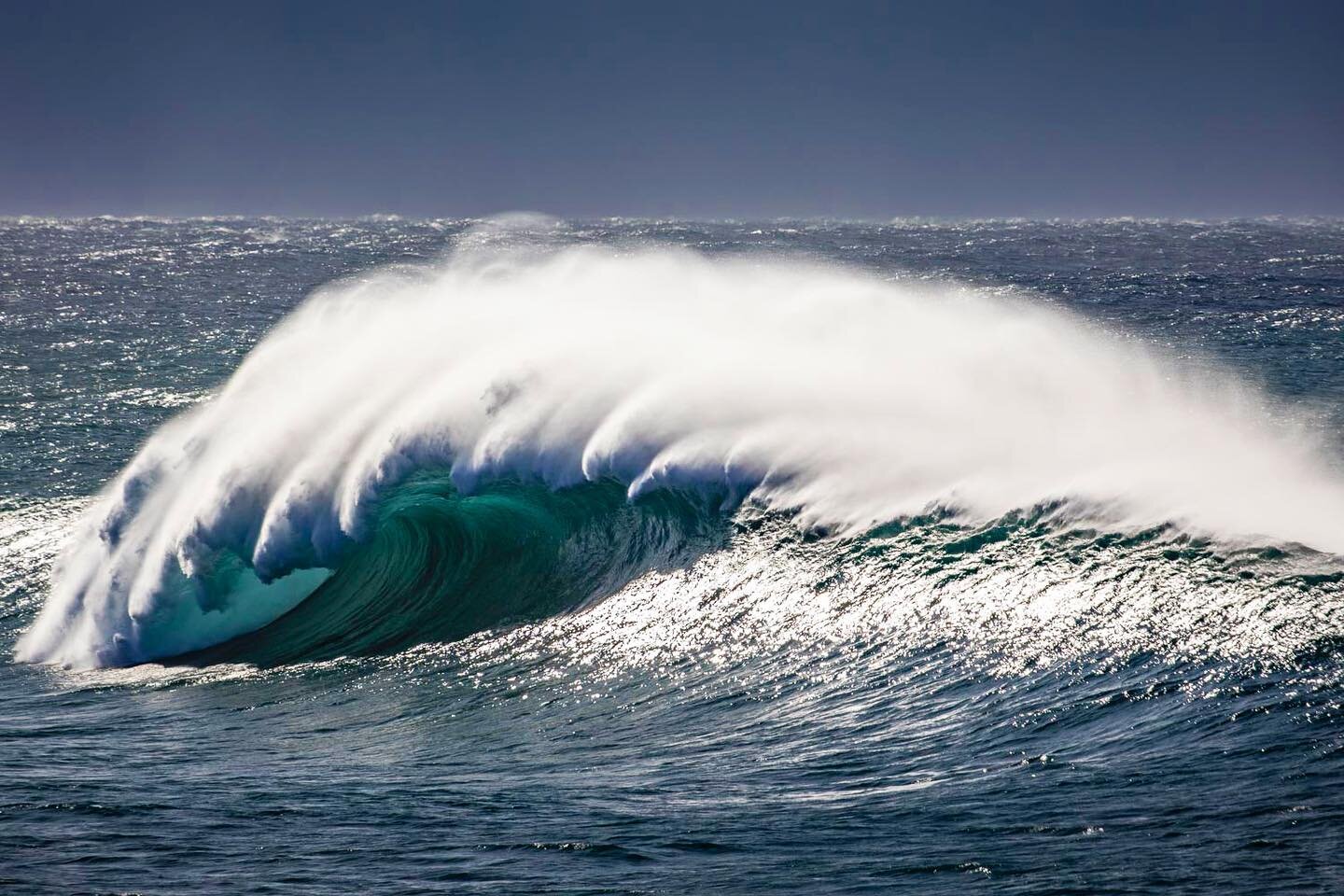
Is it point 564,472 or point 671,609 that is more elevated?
point 564,472

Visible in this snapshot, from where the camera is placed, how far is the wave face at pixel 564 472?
53.5 ft

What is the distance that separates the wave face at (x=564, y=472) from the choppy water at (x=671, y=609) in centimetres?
7

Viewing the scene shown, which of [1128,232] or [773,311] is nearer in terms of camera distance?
[773,311]

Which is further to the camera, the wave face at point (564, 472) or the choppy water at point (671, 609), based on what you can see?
the wave face at point (564, 472)

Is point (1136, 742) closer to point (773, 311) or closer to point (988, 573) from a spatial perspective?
point (988, 573)

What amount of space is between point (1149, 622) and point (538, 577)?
24.9ft

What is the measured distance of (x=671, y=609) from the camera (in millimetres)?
15422

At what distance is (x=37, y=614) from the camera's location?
17.7 meters

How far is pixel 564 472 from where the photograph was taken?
1888 centimetres

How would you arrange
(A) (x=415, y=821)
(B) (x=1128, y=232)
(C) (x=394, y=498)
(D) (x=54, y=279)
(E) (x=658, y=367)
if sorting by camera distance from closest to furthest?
(A) (x=415, y=821), (C) (x=394, y=498), (E) (x=658, y=367), (D) (x=54, y=279), (B) (x=1128, y=232)

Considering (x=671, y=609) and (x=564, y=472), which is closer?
(x=671, y=609)

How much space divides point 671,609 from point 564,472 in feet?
13.3

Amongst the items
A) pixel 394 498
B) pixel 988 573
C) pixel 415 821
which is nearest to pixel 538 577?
pixel 394 498

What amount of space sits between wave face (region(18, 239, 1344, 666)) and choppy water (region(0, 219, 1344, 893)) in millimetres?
69
